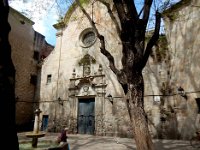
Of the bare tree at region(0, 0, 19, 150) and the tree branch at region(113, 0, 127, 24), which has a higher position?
the tree branch at region(113, 0, 127, 24)

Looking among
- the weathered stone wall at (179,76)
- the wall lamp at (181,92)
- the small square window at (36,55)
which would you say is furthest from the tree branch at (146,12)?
the small square window at (36,55)

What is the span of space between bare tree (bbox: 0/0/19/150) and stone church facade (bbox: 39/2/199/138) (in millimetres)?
8365

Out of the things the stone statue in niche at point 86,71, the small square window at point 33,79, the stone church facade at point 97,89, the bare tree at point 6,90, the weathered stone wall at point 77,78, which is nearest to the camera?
the bare tree at point 6,90

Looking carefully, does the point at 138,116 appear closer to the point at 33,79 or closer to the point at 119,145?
the point at 119,145

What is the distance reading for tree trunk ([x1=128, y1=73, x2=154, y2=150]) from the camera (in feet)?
17.5

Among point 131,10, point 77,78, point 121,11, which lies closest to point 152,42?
point 131,10

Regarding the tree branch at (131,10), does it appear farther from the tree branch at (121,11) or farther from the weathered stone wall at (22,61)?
the weathered stone wall at (22,61)

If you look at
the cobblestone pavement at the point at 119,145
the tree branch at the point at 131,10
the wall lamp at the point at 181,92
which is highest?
the tree branch at the point at 131,10

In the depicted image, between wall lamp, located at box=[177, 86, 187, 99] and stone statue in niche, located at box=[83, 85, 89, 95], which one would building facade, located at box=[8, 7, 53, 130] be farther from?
wall lamp, located at box=[177, 86, 187, 99]

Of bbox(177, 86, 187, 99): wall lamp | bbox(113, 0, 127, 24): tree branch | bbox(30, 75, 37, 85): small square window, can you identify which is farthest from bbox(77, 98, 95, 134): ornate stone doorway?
bbox(113, 0, 127, 24): tree branch

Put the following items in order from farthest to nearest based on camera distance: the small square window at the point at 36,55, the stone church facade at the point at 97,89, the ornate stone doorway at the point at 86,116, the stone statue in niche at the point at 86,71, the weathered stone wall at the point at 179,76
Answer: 1. the small square window at the point at 36,55
2. the stone statue in niche at the point at 86,71
3. the ornate stone doorway at the point at 86,116
4. the stone church facade at the point at 97,89
5. the weathered stone wall at the point at 179,76

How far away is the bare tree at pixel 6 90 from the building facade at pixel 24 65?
1407 centimetres

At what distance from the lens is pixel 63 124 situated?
15555mm

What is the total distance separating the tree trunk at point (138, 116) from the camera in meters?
5.34
